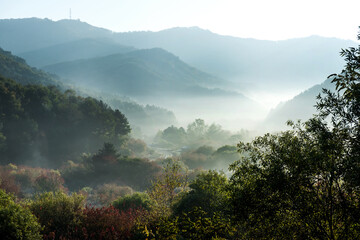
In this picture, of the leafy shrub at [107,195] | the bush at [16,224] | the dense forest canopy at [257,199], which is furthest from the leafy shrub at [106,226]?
the leafy shrub at [107,195]

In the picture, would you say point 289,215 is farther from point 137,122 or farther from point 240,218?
point 137,122

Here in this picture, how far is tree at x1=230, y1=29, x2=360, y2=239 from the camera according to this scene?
6.75 m

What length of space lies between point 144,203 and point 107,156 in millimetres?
25181

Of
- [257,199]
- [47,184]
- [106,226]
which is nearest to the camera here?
[257,199]

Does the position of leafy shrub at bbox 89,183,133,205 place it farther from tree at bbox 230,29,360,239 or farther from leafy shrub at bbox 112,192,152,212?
tree at bbox 230,29,360,239

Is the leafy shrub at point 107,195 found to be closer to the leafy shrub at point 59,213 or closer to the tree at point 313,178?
the leafy shrub at point 59,213

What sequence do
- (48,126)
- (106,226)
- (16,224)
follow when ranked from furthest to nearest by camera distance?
(48,126)
(106,226)
(16,224)

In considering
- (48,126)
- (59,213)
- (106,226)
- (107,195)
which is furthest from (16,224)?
(48,126)

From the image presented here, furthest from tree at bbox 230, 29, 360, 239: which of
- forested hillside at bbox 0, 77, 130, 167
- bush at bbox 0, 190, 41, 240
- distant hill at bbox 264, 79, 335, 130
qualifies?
distant hill at bbox 264, 79, 335, 130

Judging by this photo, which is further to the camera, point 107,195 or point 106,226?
point 107,195

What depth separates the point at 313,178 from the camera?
7.00 metres

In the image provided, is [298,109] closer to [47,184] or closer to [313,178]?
[47,184]

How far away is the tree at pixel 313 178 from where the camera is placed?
6.75 metres

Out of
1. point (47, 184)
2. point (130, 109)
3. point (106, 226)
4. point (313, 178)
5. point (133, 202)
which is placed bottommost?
point (106, 226)
